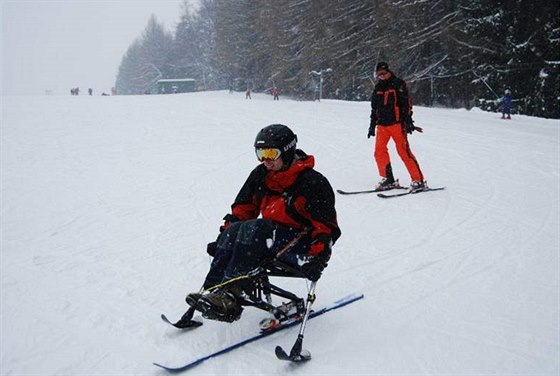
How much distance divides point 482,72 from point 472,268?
67.1ft

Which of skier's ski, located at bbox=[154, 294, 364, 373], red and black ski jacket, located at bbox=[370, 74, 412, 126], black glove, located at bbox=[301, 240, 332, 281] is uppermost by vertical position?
red and black ski jacket, located at bbox=[370, 74, 412, 126]

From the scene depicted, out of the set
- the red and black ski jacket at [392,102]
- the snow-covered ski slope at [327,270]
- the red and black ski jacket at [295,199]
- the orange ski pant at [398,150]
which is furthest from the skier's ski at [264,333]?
the red and black ski jacket at [392,102]

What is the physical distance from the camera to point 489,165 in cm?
970

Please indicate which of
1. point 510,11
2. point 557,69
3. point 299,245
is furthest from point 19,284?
point 510,11

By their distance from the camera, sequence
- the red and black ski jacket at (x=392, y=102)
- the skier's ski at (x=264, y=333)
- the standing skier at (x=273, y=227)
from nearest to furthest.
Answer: the skier's ski at (x=264, y=333), the standing skier at (x=273, y=227), the red and black ski jacket at (x=392, y=102)

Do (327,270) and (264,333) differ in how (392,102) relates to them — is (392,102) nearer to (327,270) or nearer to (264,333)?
(327,270)

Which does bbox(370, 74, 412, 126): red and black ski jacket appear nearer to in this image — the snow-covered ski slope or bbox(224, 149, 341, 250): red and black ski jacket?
the snow-covered ski slope

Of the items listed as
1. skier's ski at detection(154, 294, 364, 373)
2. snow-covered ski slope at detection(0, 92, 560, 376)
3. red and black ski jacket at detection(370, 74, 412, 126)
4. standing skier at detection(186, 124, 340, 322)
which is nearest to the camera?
Answer: skier's ski at detection(154, 294, 364, 373)

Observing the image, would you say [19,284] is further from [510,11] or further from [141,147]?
[510,11]

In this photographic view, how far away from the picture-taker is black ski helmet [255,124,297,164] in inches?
133

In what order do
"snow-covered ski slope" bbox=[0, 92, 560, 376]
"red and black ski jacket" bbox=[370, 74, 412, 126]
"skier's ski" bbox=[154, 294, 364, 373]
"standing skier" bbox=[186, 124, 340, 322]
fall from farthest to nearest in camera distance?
"red and black ski jacket" bbox=[370, 74, 412, 126] < "snow-covered ski slope" bbox=[0, 92, 560, 376] < "standing skier" bbox=[186, 124, 340, 322] < "skier's ski" bbox=[154, 294, 364, 373]

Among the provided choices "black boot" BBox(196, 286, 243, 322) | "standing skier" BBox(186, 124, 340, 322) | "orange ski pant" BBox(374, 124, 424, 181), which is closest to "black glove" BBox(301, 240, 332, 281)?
"standing skier" BBox(186, 124, 340, 322)

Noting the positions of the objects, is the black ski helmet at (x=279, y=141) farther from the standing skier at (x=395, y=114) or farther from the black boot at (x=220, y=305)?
the standing skier at (x=395, y=114)

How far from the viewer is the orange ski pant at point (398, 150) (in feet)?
24.7
